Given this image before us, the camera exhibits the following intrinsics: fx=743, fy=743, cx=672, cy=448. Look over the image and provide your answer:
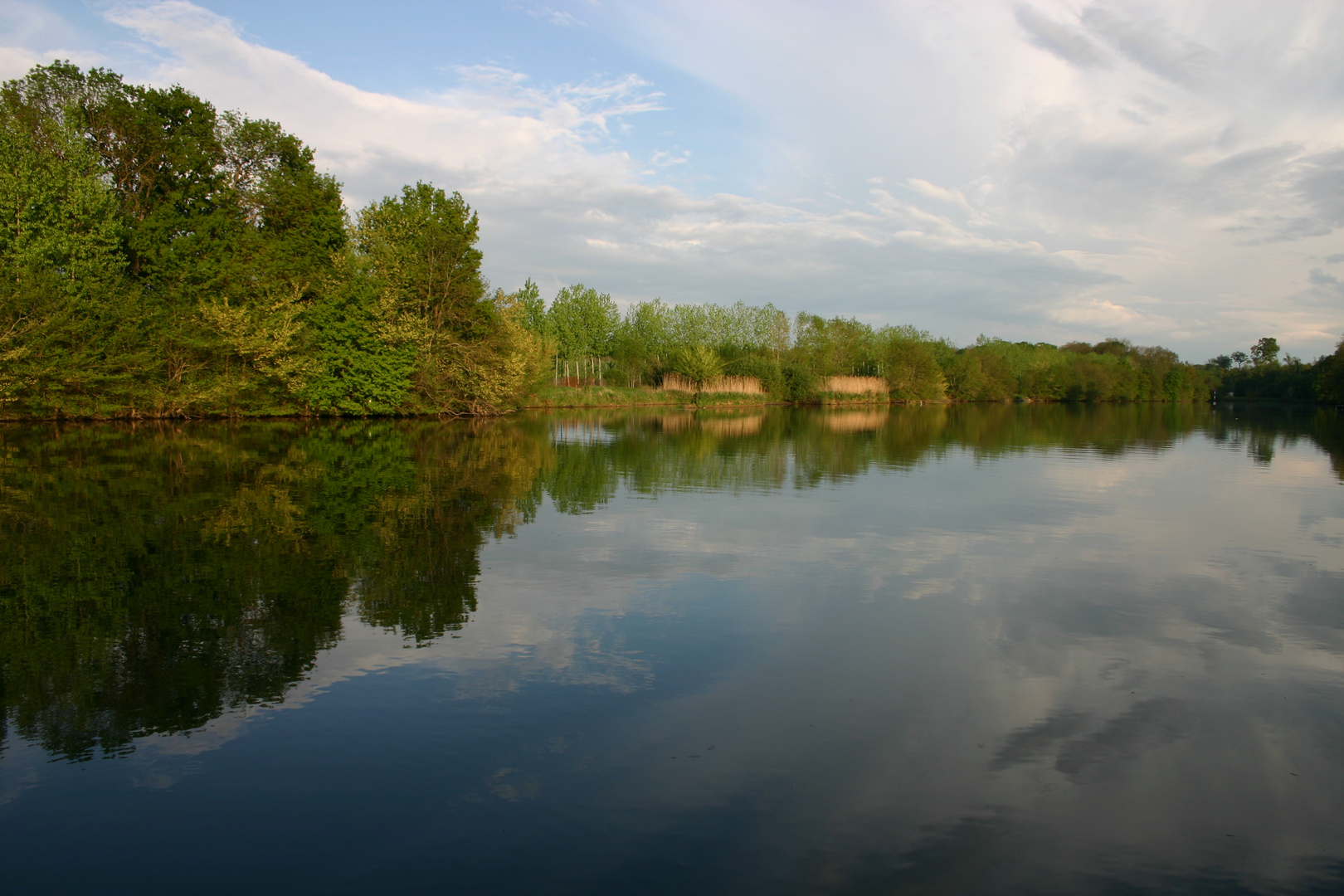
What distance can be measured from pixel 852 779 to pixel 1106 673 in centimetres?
279

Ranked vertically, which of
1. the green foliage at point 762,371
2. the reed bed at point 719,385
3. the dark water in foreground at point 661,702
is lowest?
the dark water in foreground at point 661,702

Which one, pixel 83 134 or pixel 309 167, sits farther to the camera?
pixel 309 167

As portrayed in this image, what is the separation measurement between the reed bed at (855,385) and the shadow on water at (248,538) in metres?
41.4

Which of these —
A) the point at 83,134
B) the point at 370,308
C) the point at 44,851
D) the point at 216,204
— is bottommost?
the point at 44,851

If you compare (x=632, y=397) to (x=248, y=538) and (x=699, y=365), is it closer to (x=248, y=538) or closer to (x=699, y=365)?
(x=699, y=365)

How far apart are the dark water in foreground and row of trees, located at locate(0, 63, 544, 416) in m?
20.0

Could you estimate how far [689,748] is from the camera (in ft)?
14.5

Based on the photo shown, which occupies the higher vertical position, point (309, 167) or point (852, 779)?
point (309, 167)

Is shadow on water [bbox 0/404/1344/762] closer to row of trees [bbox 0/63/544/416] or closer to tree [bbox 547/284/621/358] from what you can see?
row of trees [bbox 0/63/544/416]

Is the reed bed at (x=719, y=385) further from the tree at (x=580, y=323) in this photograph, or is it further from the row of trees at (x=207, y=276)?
the row of trees at (x=207, y=276)

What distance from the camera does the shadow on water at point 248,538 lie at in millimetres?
5156

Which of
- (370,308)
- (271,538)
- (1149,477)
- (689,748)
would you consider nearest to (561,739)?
(689,748)

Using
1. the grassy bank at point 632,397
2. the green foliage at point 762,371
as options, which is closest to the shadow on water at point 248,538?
the grassy bank at point 632,397

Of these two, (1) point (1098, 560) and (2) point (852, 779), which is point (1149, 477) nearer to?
(1) point (1098, 560)
